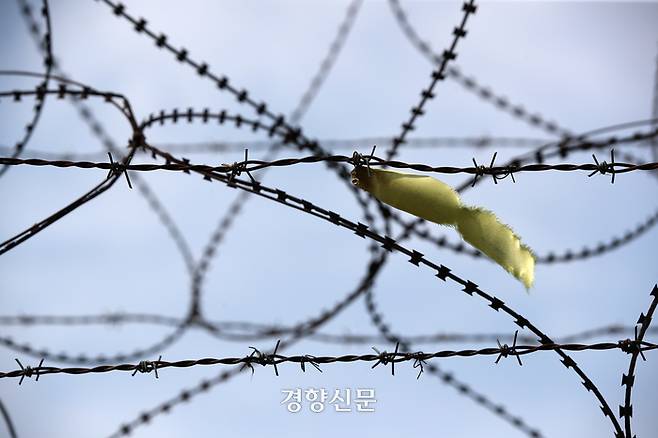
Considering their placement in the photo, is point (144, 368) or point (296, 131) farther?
point (296, 131)

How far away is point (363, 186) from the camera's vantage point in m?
3.50

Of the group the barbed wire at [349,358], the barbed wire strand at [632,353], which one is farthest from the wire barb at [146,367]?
the barbed wire strand at [632,353]

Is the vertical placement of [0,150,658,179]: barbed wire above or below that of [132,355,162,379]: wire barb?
above

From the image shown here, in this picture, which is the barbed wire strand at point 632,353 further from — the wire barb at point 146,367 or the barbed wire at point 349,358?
the wire barb at point 146,367

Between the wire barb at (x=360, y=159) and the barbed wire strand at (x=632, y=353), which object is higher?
the wire barb at (x=360, y=159)

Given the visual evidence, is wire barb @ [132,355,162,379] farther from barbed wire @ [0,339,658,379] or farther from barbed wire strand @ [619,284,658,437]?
barbed wire strand @ [619,284,658,437]

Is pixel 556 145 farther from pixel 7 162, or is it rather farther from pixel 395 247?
pixel 7 162

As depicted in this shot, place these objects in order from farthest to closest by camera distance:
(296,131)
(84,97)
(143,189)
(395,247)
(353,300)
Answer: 1. (143,189)
2. (353,300)
3. (296,131)
4. (84,97)
5. (395,247)

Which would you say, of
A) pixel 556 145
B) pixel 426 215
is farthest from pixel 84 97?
pixel 556 145

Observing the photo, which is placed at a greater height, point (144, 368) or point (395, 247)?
point (395, 247)

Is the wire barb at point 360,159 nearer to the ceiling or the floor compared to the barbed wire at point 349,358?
nearer to the ceiling

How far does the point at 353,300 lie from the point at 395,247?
2699mm

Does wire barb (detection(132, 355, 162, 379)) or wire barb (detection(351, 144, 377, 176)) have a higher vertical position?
wire barb (detection(351, 144, 377, 176))

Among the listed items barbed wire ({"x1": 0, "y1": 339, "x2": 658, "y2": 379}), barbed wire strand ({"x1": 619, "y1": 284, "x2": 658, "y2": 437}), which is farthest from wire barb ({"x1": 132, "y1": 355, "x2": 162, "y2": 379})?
barbed wire strand ({"x1": 619, "y1": 284, "x2": 658, "y2": 437})
